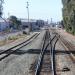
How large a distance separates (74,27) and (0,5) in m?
30.1

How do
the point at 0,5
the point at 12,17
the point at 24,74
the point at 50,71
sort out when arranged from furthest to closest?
the point at 12,17, the point at 0,5, the point at 50,71, the point at 24,74

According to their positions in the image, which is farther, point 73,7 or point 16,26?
point 16,26

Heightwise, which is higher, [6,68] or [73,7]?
[73,7]

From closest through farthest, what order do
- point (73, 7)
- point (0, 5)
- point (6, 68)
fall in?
point (6, 68), point (0, 5), point (73, 7)

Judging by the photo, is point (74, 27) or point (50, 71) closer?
point (50, 71)

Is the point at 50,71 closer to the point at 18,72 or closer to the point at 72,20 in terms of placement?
the point at 18,72

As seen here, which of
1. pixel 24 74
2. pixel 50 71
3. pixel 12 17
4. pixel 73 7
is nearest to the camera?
pixel 24 74

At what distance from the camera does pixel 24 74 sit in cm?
1556

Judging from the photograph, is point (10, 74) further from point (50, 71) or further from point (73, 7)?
point (73, 7)

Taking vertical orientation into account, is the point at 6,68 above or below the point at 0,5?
below

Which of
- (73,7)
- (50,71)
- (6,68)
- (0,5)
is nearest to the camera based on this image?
(50,71)

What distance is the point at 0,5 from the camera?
1561 inches

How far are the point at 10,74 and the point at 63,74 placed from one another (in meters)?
2.72

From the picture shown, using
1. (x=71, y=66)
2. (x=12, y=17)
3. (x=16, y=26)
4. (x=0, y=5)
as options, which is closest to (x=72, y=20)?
(x=0, y=5)
